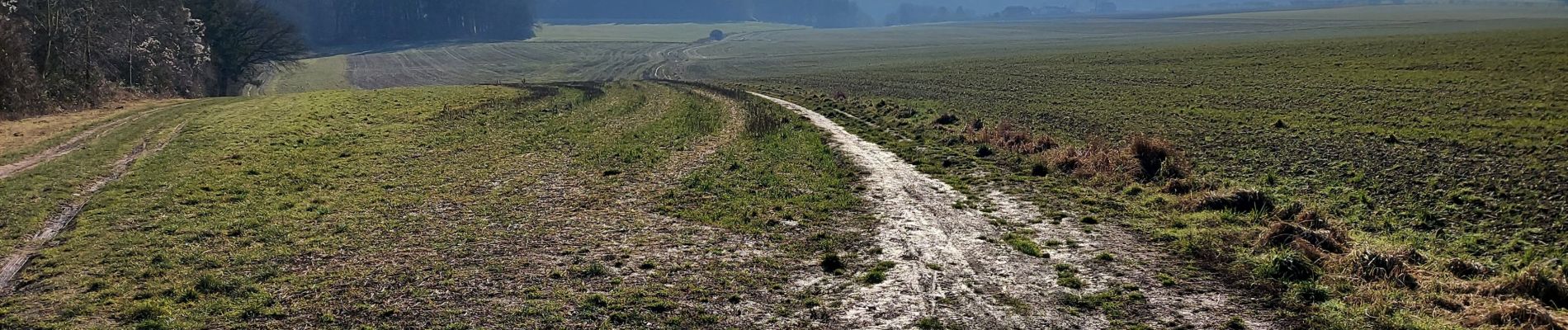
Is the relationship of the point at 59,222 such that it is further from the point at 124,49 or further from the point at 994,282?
the point at 124,49

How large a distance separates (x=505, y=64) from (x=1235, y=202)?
4597 inches

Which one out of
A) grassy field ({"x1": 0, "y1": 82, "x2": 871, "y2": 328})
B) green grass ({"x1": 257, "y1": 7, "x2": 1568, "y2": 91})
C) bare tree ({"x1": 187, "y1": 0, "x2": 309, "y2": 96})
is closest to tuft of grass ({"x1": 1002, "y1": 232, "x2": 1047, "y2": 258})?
grassy field ({"x1": 0, "y1": 82, "x2": 871, "y2": 328})

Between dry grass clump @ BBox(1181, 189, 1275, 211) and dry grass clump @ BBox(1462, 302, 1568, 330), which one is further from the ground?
dry grass clump @ BBox(1181, 189, 1275, 211)

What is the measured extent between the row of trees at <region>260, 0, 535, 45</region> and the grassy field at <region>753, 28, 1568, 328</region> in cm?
13659

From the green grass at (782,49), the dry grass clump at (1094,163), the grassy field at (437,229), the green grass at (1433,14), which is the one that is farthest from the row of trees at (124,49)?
the green grass at (1433,14)

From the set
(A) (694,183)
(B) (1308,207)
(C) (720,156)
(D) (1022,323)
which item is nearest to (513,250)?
(A) (694,183)

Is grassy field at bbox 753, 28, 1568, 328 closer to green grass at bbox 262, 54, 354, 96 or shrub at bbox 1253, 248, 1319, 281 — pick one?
shrub at bbox 1253, 248, 1319, 281

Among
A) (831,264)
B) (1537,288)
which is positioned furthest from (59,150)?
(1537,288)

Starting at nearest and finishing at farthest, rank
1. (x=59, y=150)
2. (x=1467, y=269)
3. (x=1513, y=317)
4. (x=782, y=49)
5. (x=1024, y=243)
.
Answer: (x=1513, y=317)
(x=1467, y=269)
(x=1024, y=243)
(x=59, y=150)
(x=782, y=49)

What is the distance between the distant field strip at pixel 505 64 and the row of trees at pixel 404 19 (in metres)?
23.0

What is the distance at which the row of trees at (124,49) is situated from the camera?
35875 mm

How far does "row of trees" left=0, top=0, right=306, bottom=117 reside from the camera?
118ft

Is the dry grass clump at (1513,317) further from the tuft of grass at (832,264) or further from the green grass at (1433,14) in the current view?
the green grass at (1433,14)

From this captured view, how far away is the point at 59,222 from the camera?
16047 millimetres
